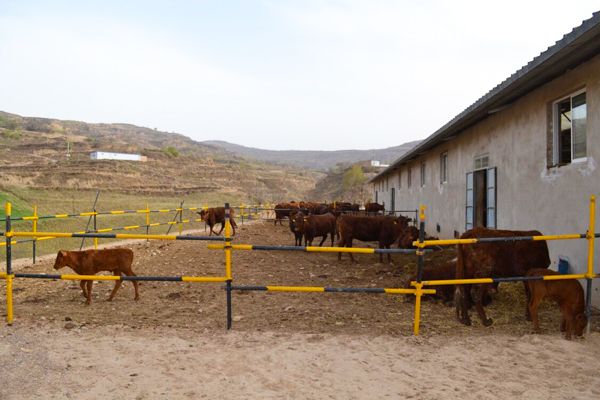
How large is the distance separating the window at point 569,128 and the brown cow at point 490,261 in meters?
1.65

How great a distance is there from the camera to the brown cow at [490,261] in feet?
18.9

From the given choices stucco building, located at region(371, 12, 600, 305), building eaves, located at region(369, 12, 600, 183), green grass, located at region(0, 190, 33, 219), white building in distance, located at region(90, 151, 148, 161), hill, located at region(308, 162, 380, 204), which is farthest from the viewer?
white building in distance, located at region(90, 151, 148, 161)

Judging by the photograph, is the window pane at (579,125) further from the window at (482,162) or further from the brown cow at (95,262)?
the brown cow at (95,262)

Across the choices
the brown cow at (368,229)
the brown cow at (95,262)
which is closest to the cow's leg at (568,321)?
the brown cow at (95,262)

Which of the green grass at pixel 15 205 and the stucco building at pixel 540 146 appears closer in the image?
the stucco building at pixel 540 146

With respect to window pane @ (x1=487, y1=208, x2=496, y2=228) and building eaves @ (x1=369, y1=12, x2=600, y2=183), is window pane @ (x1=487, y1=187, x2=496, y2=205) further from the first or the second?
building eaves @ (x1=369, y1=12, x2=600, y2=183)

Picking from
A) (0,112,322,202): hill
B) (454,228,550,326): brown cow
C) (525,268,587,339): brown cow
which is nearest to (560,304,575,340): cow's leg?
(525,268,587,339): brown cow

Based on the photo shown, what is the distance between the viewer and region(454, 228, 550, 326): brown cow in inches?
227

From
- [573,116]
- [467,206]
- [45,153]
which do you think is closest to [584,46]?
[573,116]

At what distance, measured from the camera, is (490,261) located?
5.84m

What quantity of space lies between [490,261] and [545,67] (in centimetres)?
293

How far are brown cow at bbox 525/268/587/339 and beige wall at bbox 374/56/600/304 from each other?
51.4 inches

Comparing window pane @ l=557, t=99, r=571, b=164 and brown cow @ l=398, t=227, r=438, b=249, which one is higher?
window pane @ l=557, t=99, r=571, b=164

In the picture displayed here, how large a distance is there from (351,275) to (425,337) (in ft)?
14.9
